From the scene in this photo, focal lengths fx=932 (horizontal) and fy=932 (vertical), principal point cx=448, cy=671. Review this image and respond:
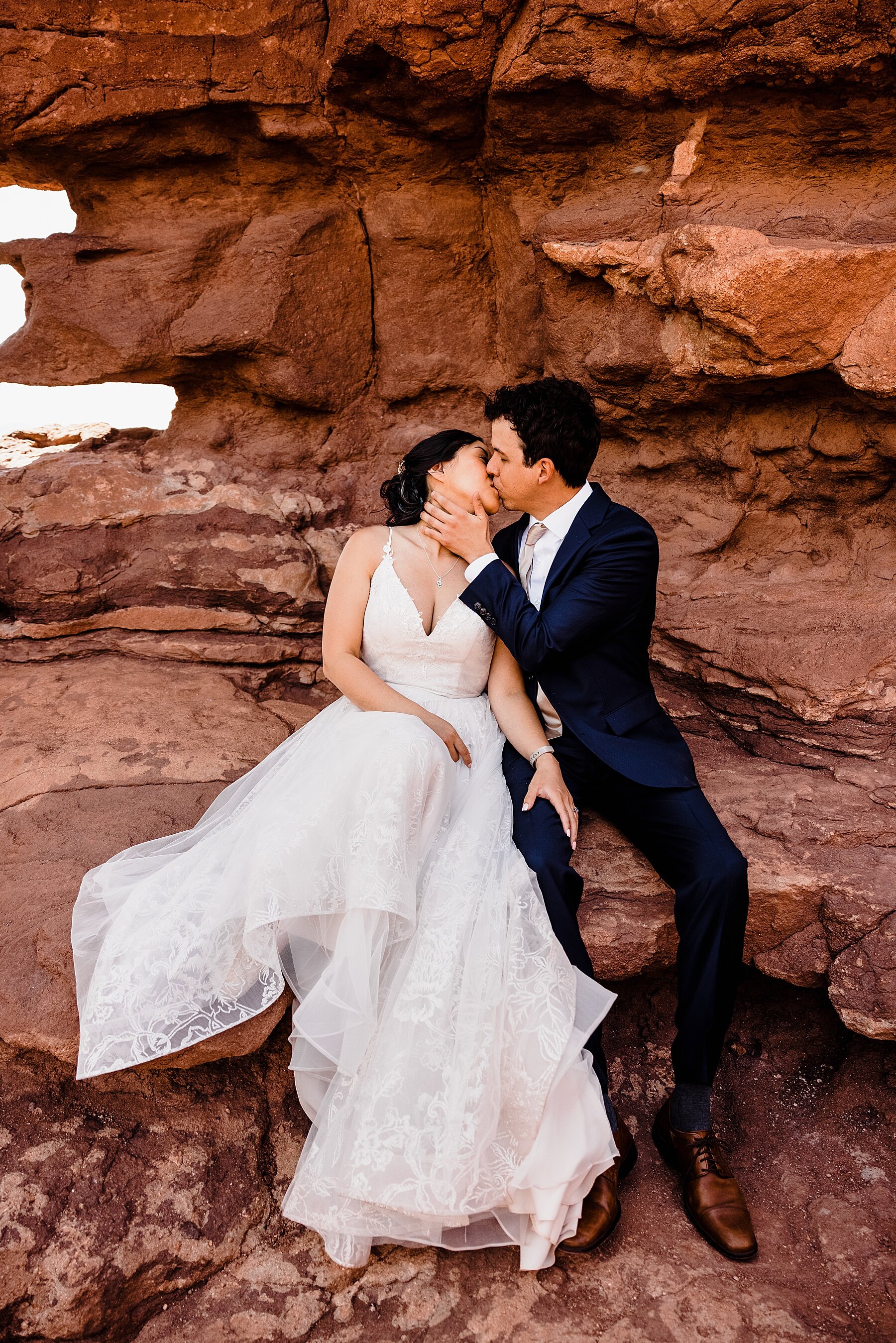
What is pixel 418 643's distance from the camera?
3.53 m

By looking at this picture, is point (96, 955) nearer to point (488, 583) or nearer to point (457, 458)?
point (488, 583)

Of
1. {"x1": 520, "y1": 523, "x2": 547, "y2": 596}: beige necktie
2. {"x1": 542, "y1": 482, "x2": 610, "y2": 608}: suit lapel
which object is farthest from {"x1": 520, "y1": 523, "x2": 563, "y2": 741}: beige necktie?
{"x1": 542, "y1": 482, "x2": 610, "y2": 608}: suit lapel

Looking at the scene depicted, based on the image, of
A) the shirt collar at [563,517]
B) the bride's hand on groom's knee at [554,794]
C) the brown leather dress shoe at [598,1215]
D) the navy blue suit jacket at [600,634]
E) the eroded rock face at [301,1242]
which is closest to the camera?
the eroded rock face at [301,1242]

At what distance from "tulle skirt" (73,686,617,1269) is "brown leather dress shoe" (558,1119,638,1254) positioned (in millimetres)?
151

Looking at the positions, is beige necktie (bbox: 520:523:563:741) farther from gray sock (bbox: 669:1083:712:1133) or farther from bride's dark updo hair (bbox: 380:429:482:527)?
gray sock (bbox: 669:1083:712:1133)

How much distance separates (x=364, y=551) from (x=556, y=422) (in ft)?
2.86

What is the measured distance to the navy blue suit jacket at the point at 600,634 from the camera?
3.25m

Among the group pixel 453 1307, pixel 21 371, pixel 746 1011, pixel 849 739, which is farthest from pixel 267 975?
pixel 21 371

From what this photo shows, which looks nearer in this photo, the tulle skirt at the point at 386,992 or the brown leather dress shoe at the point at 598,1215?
the tulle skirt at the point at 386,992

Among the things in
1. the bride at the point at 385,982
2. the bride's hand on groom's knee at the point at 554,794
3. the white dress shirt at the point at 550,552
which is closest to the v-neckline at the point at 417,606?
the white dress shirt at the point at 550,552

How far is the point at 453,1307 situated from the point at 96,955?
4.82 ft

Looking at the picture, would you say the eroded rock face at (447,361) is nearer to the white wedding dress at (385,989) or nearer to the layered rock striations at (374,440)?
the layered rock striations at (374,440)

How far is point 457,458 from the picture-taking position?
367cm

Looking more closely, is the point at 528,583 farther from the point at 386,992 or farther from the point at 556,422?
the point at 386,992
